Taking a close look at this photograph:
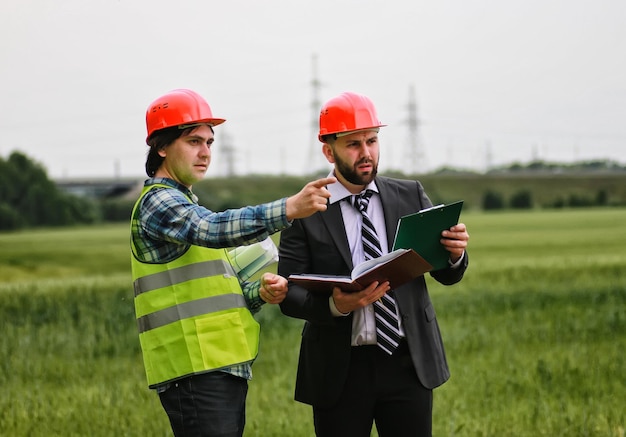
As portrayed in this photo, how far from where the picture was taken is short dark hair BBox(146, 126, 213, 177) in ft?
11.9

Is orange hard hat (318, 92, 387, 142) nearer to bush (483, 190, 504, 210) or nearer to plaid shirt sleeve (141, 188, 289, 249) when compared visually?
plaid shirt sleeve (141, 188, 289, 249)

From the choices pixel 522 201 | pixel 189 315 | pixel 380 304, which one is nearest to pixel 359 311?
pixel 380 304

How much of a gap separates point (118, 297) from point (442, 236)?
11.0 m

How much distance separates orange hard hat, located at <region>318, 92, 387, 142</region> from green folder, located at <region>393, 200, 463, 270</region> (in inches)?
19.1

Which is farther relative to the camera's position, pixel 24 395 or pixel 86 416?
pixel 24 395

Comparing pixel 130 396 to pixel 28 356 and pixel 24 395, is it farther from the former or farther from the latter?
pixel 28 356

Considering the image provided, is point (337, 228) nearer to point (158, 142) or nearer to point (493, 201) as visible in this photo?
point (158, 142)

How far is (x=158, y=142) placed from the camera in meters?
3.65

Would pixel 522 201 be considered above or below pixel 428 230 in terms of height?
below

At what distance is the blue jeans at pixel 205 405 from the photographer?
11.7 ft

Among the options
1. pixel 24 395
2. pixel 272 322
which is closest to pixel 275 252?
pixel 24 395

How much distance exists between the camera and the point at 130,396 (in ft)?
25.8

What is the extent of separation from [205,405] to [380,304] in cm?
91

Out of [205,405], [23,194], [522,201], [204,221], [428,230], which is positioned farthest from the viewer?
[522,201]
